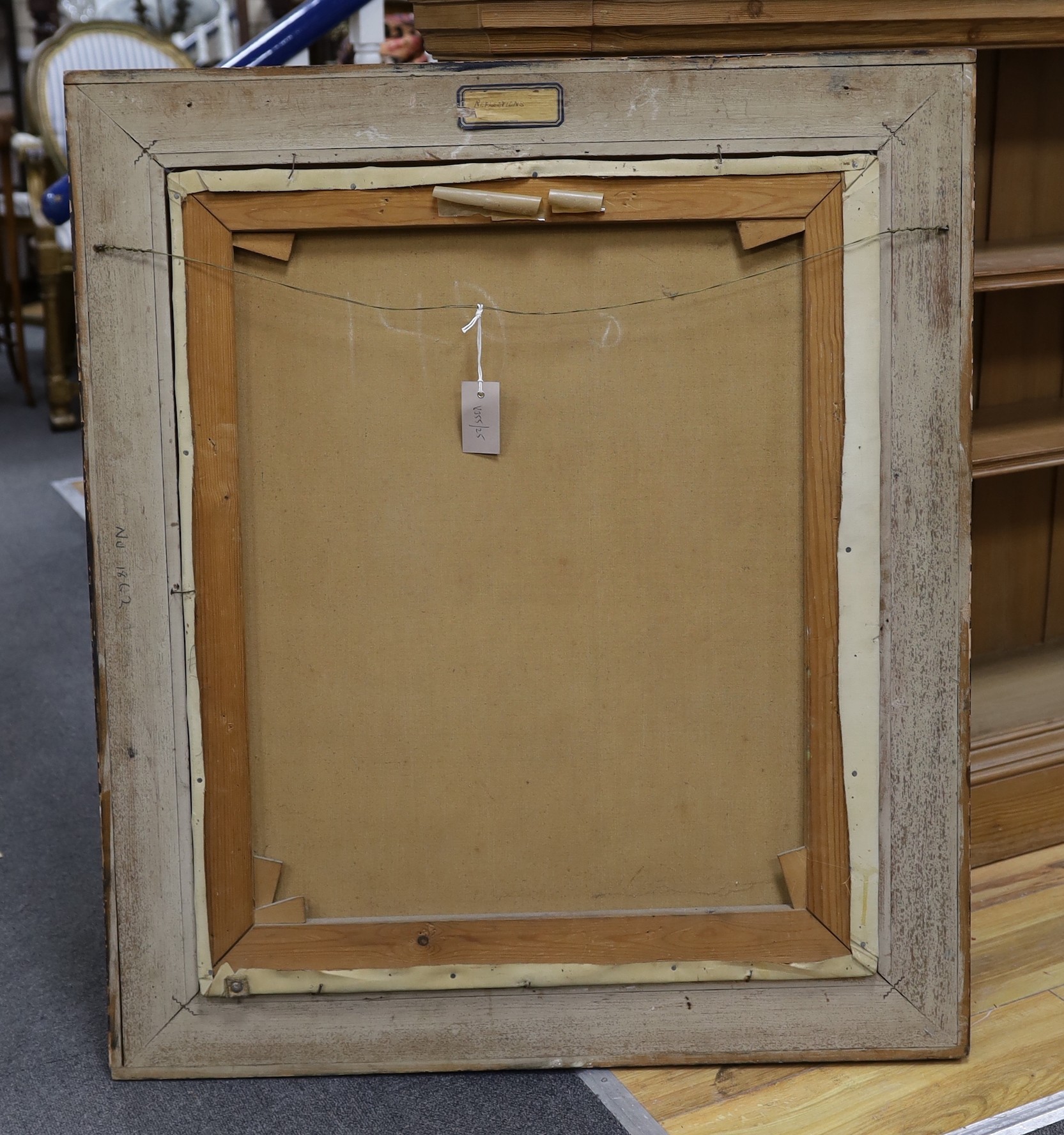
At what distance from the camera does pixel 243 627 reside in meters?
1.30

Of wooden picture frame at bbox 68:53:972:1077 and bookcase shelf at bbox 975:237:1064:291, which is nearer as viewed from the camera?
wooden picture frame at bbox 68:53:972:1077

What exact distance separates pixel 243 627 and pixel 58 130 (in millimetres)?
3350

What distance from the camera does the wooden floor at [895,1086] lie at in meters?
1.28

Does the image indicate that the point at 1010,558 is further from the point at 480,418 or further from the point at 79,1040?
the point at 79,1040

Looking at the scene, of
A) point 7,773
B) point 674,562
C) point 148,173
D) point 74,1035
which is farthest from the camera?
point 7,773

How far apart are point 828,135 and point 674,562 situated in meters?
0.46

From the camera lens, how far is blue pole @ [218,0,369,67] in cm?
198

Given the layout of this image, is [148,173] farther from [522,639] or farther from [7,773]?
[7,773]

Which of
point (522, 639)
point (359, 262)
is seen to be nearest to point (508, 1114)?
point (522, 639)

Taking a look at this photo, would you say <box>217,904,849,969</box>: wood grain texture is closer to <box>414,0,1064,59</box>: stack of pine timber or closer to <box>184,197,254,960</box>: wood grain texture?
<box>184,197,254,960</box>: wood grain texture

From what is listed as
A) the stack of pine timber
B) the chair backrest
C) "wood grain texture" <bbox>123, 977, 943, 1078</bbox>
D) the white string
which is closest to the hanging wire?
the white string

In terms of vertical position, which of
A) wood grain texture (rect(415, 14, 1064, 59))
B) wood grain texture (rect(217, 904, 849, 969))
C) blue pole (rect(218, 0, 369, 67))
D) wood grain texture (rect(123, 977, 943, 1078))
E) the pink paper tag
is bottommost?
wood grain texture (rect(123, 977, 943, 1078))

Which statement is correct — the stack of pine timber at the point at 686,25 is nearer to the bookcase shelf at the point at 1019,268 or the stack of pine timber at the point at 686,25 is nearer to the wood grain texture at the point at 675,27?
the wood grain texture at the point at 675,27

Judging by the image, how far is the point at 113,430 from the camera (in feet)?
4.12
